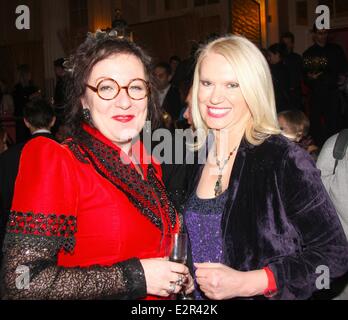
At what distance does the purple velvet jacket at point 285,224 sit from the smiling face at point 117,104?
1.84 feet

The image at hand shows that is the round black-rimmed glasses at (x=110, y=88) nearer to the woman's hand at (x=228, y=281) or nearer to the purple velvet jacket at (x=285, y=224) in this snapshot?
the purple velvet jacket at (x=285, y=224)

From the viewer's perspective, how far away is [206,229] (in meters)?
2.10

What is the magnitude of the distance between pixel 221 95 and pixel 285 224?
0.66 metres

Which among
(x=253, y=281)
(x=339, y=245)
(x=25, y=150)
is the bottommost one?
(x=253, y=281)

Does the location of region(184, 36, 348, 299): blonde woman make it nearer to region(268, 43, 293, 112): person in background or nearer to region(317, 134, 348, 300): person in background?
region(317, 134, 348, 300): person in background

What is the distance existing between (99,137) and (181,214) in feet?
1.81

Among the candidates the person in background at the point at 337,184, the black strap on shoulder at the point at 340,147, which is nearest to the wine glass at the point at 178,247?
the person in background at the point at 337,184

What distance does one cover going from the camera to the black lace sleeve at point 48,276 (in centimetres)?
157

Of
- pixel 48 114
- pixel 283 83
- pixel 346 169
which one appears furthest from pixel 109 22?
pixel 346 169

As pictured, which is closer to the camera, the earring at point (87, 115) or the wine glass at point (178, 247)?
the wine glass at point (178, 247)

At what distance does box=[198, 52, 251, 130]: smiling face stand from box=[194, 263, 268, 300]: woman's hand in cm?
70

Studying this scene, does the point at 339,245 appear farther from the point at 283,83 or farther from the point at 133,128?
the point at 283,83

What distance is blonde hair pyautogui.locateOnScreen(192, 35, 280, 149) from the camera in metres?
2.06

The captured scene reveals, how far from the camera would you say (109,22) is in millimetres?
12523
